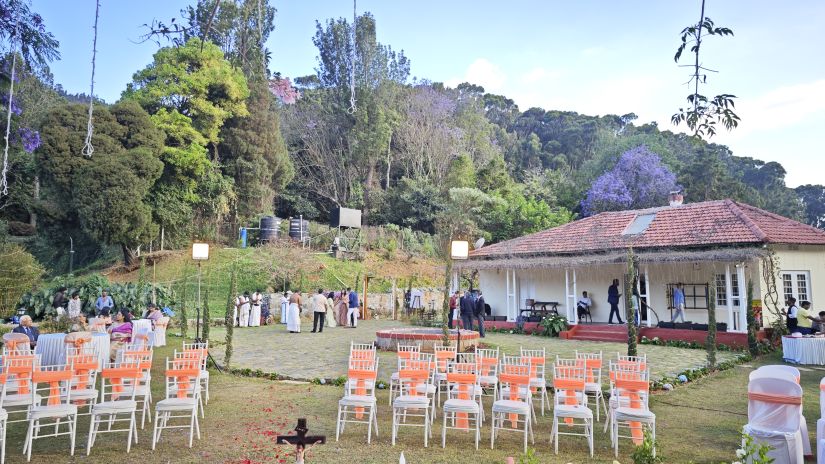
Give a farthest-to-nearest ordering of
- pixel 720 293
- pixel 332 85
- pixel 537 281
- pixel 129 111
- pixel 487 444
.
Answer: pixel 332 85 < pixel 129 111 < pixel 537 281 < pixel 720 293 < pixel 487 444

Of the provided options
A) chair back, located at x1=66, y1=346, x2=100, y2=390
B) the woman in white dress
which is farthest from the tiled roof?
chair back, located at x1=66, y1=346, x2=100, y2=390

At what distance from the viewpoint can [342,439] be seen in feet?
22.3

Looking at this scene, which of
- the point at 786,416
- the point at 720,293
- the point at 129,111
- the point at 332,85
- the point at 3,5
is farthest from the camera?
the point at 332,85

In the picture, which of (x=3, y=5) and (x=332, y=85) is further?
(x=332, y=85)

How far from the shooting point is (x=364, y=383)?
25.5 ft

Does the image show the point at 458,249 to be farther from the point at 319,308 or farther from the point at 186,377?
the point at 319,308

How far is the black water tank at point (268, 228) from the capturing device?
3284 centimetres

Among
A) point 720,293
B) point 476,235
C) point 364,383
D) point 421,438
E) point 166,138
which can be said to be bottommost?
point 421,438

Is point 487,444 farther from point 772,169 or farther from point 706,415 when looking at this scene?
point 772,169

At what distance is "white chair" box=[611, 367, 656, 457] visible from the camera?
20.7ft

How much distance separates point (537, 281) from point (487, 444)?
17.3 metres

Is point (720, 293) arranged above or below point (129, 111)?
below

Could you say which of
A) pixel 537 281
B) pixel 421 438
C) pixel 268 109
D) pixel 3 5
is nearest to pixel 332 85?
pixel 268 109

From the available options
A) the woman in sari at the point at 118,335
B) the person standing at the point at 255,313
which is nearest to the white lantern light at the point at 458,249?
the woman in sari at the point at 118,335
